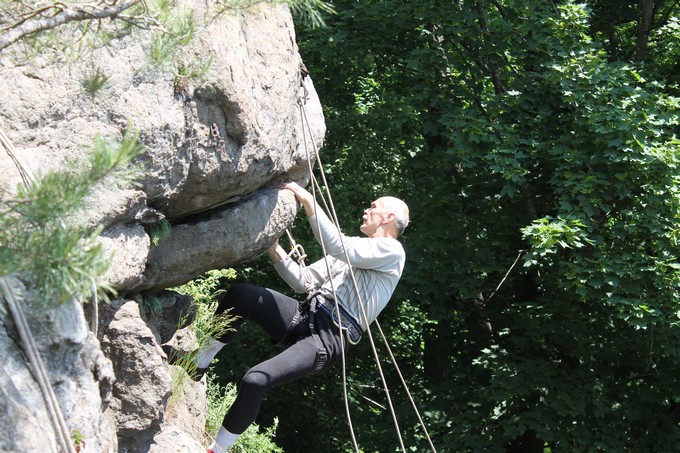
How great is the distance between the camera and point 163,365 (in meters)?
5.20

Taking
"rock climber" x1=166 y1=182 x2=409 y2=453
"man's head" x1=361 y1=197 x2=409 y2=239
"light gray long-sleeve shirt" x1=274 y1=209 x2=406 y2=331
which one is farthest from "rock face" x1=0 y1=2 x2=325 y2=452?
"man's head" x1=361 y1=197 x2=409 y2=239

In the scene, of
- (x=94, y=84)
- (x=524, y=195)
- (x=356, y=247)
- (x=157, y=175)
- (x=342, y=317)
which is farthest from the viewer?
(x=524, y=195)

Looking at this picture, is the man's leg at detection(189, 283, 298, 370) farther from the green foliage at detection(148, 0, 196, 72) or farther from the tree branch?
the tree branch

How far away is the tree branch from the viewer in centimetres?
342

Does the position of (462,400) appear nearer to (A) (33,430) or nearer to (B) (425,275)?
(B) (425,275)

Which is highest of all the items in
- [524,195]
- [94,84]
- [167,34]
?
[167,34]

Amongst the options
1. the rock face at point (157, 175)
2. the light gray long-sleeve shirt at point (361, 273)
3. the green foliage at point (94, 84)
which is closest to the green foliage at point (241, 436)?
the rock face at point (157, 175)

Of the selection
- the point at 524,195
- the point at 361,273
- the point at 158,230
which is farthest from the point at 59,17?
the point at 524,195

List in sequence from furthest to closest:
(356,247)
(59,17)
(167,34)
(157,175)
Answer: (356,247) < (157,175) < (167,34) < (59,17)

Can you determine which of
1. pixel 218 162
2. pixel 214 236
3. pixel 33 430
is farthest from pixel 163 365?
pixel 33 430

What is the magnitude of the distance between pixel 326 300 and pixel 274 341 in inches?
17.3

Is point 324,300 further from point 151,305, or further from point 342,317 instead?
point 151,305

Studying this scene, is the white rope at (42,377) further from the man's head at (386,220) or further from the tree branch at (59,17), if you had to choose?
the man's head at (386,220)

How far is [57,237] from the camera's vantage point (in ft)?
9.68
